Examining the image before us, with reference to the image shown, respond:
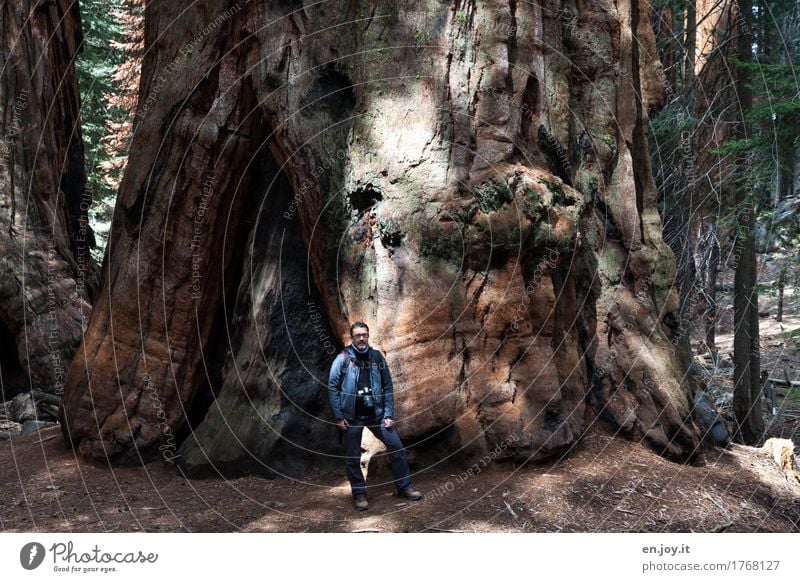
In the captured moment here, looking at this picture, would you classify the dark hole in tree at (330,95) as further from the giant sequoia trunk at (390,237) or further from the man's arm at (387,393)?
the man's arm at (387,393)

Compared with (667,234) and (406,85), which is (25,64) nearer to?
(406,85)

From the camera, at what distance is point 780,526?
24.8 feet

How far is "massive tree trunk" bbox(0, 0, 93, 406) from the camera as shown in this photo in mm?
12281

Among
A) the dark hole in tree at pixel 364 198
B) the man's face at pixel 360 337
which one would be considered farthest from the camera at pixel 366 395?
the dark hole in tree at pixel 364 198

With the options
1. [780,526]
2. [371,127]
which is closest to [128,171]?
[371,127]

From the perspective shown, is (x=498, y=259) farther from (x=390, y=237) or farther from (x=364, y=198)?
(x=364, y=198)

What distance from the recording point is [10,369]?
13.1 metres

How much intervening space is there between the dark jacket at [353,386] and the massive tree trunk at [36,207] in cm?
789

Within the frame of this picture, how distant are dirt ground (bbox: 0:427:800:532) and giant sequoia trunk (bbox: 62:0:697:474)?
32cm

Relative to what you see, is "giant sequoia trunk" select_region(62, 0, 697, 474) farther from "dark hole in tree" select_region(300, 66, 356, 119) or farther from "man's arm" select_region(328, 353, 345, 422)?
"man's arm" select_region(328, 353, 345, 422)

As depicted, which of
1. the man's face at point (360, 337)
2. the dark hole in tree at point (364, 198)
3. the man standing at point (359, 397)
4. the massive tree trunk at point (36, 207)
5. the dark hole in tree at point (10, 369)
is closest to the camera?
the man's face at point (360, 337)

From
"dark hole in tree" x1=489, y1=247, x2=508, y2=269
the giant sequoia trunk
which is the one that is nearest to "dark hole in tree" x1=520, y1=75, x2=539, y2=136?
the giant sequoia trunk

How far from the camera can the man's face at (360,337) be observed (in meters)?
6.21

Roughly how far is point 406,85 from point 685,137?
695 cm
